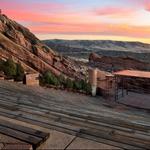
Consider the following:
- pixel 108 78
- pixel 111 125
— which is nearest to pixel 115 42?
pixel 108 78

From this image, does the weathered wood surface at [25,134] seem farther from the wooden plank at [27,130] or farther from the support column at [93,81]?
the support column at [93,81]

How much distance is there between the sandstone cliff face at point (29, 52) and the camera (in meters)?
22.2

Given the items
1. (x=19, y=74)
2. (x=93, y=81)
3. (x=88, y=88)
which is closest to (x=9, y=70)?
(x=19, y=74)

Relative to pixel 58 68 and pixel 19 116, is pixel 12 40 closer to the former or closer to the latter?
pixel 58 68

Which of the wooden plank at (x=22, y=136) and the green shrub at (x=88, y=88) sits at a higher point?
the wooden plank at (x=22, y=136)

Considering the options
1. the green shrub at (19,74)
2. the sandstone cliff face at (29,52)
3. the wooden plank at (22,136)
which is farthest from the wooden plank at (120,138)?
the sandstone cliff face at (29,52)

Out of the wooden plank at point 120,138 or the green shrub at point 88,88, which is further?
the green shrub at point 88,88

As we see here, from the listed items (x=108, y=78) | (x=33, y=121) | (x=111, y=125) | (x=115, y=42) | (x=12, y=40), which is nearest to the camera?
(x=33, y=121)

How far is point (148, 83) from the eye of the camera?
17375mm

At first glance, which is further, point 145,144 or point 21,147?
point 145,144

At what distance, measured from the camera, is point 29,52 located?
23703mm

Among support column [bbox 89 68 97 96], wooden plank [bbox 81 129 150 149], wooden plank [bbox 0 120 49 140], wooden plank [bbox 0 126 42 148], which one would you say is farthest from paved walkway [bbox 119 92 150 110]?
wooden plank [bbox 0 126 42 148]

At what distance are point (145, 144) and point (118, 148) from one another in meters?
0.46

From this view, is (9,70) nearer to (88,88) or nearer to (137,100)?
(88,88)
